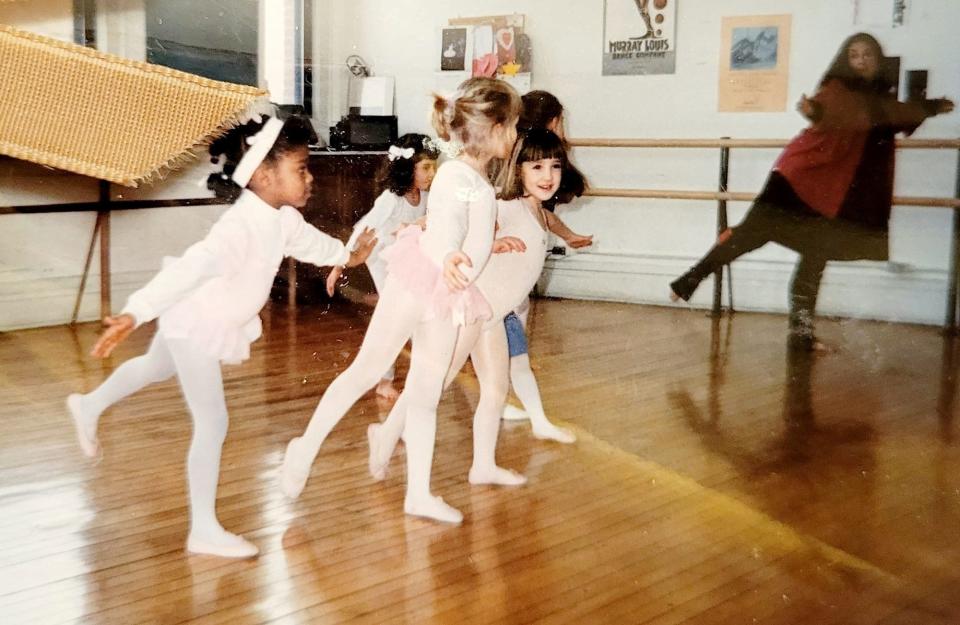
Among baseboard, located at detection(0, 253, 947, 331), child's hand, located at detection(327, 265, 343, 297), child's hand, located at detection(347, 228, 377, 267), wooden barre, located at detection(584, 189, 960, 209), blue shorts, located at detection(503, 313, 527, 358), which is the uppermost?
wooden barre, located at detection(584, 189, 960, 209)

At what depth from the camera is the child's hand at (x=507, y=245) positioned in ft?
4.68

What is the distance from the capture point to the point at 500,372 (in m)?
1.53

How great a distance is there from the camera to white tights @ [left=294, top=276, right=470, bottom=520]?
4.14 feet

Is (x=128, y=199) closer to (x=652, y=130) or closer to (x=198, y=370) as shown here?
(x=198, y=370)

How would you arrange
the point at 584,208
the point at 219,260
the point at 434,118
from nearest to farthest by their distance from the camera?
the point at 219,260 < the point at 434,118 < the point at 584,208

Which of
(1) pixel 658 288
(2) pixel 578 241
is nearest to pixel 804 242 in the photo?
(1) pixel 658 288

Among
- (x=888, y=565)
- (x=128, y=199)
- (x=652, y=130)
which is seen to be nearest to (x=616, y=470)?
(x=888, y=565)

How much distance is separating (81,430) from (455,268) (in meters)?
0.54

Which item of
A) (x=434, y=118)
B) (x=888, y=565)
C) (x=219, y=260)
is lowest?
(x=888, y=565)

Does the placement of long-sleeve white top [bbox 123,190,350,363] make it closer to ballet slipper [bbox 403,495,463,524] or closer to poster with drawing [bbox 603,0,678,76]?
ballet slipper [bbox 403,495,463,524]

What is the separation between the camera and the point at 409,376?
1.38m

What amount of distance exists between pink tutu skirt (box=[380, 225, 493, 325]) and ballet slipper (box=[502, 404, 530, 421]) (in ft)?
1.96

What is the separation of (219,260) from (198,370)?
15 centimetres

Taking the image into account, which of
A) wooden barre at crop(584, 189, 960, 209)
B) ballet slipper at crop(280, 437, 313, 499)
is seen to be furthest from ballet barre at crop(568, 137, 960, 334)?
ballet slipper at crop(280, 437, 313, 499)
